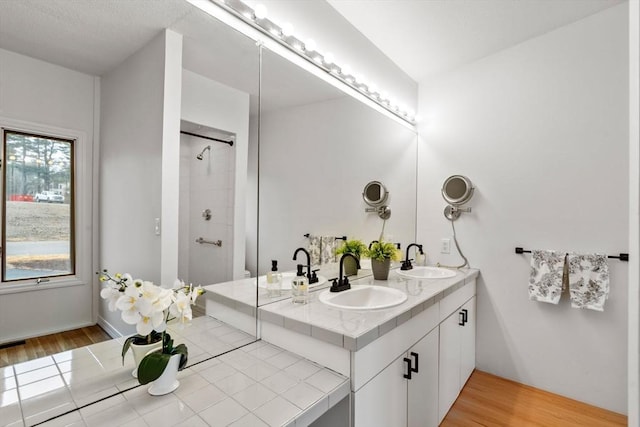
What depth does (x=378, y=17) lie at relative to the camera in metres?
2.16

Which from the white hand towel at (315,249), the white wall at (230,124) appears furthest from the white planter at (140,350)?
the white hand towel at (315,249)

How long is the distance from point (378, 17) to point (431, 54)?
0.65 metres

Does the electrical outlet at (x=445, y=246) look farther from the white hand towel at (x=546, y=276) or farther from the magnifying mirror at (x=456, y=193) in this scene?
the white hand towel at (x=546, y=276)

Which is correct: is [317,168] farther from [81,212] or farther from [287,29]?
[81,212]

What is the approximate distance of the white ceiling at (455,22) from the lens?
79.1 inches

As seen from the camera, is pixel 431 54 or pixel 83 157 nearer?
pixel 83 157

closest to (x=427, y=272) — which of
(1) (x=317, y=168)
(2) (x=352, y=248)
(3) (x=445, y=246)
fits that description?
(3) (x=445, y=246)

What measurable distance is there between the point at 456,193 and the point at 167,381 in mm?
2404

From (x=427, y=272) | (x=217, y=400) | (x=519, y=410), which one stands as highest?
(x=427, y=272)

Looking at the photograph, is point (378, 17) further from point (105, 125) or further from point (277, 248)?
point (105, 125)

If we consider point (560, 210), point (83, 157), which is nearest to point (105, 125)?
point (83, 157)

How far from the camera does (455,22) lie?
2.18 m

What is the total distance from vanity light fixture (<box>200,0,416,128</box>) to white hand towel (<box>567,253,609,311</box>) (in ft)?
5.59

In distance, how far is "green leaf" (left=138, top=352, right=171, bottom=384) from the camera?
0.97 m
